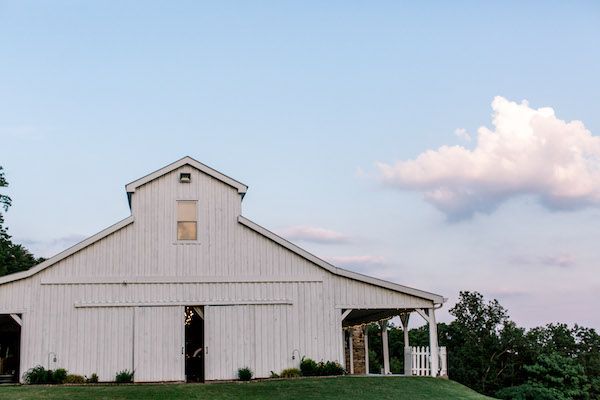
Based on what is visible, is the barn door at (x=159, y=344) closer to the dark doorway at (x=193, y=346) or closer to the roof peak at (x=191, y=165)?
the dark doorway at (x=193, y=346)

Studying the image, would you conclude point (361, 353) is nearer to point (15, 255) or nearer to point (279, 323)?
point (279, 323)

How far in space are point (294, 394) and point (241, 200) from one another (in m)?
7.47

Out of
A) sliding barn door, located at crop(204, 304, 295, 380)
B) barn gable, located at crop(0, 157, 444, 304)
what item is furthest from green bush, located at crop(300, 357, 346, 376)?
barn gable, located at crop(0, 157, 444, 304)

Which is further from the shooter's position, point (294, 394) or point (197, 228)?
point (197, 228)

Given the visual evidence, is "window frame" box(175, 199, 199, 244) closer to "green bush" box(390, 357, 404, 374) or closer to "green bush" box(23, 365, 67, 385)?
"green bush" box(23, 365, 67, 385)

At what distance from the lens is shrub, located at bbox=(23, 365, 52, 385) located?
2300cm

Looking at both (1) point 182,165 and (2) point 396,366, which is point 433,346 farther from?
(2) point 396,366

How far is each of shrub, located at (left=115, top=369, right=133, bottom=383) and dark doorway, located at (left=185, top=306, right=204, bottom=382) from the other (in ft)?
9.62

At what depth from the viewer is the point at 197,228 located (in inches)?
979

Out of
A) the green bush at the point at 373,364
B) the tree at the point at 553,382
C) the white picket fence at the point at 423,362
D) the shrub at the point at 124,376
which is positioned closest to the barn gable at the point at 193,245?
the white picket fence at the point at 423,362

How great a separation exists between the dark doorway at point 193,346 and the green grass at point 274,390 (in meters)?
3.95

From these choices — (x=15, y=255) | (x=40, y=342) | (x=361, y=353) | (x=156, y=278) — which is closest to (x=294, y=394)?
(x=156, y=278)

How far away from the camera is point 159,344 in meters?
24.0

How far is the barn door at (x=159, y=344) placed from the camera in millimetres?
23734
